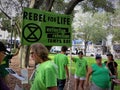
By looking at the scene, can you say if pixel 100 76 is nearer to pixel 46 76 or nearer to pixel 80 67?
pixel 80 67

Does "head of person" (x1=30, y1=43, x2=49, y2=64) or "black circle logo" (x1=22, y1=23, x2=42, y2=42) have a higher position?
"black circle logo" (x1=22, y1=23, x2=42, y2=42)

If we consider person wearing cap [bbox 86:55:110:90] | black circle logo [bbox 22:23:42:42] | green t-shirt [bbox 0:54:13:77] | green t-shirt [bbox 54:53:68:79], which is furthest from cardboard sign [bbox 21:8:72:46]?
person wearing cap [bbox 86:55:110:90]

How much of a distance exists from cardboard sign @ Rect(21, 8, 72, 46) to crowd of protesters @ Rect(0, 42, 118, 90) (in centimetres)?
58

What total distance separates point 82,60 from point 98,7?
976cm

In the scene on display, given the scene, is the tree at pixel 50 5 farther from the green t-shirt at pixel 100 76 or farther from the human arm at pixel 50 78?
the human arm at pixel 50 78

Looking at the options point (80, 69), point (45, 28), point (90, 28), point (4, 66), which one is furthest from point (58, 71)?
point (90, 28)

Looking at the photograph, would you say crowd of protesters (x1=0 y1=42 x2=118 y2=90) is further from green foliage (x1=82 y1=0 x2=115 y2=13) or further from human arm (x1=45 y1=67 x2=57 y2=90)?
green foliage (x1=82 y1=0 x2=115 y2=13)

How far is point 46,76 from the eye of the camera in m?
4.60

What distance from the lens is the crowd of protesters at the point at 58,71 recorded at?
460cm

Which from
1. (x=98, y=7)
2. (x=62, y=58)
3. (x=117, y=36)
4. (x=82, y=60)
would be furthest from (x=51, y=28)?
(x=117, y=36)

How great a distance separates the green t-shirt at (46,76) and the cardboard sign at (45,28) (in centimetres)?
318

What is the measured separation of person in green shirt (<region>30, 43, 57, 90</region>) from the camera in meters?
4.59

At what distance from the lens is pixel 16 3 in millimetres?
28547

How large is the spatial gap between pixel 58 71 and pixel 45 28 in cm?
202
